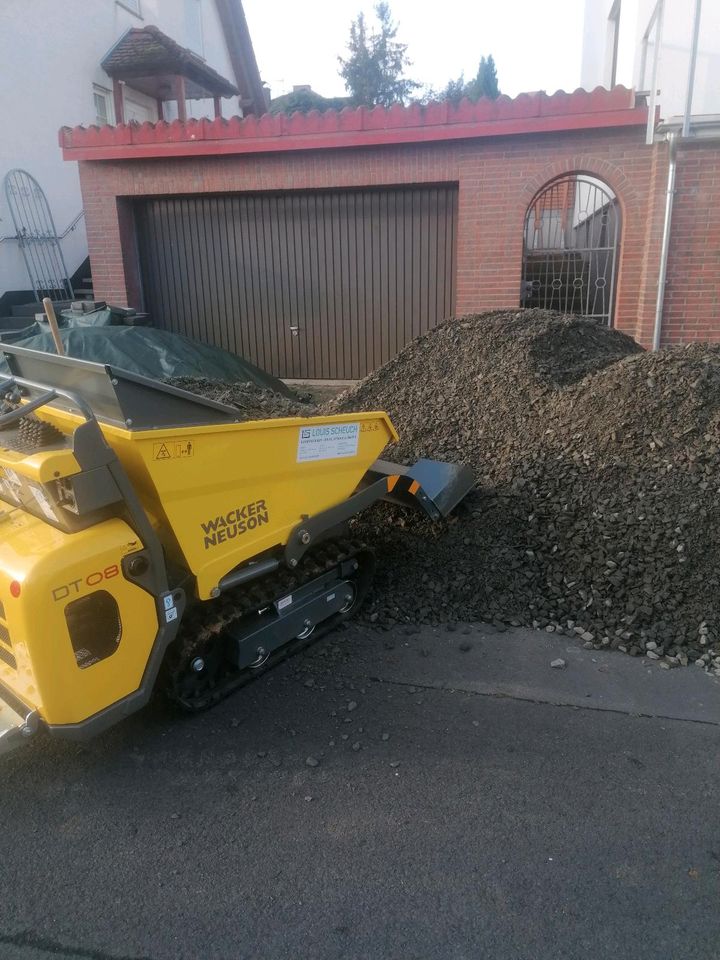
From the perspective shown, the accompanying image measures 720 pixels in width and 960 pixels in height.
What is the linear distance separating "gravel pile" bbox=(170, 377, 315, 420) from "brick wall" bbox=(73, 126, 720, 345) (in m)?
3.23

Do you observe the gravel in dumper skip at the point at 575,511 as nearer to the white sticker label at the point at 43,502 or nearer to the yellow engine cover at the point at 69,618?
the yellow engine cover at the point at 69,618

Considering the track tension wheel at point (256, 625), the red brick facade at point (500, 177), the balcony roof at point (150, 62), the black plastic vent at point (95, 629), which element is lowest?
the track tension wheel at point (256, 625)

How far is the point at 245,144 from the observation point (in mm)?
9414

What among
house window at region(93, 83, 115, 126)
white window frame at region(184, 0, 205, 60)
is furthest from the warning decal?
white window frame at region(184, 0, 205, 60)

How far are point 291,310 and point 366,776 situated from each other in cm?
824

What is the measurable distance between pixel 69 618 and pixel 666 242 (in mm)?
8133

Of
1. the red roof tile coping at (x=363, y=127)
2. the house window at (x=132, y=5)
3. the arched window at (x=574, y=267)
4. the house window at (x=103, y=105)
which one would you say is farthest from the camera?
the house window at (x=132, y=5)

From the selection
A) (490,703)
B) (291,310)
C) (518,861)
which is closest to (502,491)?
(490,703)

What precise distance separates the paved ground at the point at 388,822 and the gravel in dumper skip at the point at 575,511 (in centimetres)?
45

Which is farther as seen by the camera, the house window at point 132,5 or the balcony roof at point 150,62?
the house window at point 132,5

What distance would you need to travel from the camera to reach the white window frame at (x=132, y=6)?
1503 cm

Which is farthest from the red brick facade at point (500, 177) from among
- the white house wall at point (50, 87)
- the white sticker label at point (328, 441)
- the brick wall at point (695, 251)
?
the white sticker label at point (328, 441)

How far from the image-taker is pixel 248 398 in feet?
23.5

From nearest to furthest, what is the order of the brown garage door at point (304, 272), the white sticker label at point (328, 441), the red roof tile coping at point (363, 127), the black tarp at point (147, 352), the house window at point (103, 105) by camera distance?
the white sticker label at point (328, 441) → the black tarp at point (147, 352) → the red roof tile coping at point (363, 127) → the brown garage door at point (304, 272) → the house window at point (103, 105)
